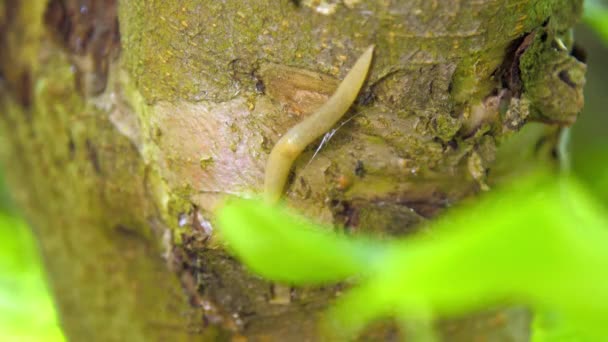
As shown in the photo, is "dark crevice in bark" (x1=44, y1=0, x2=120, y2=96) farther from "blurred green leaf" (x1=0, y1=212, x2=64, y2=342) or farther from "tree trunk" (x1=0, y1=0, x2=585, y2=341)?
"blurred green leaf" (x1=0, y1=212, x2=64, y2=342)

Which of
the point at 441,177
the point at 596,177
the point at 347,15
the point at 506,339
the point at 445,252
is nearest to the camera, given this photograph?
the point at 445,252

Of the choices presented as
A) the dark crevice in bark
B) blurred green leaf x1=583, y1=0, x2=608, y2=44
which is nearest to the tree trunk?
the dark crevice in bark

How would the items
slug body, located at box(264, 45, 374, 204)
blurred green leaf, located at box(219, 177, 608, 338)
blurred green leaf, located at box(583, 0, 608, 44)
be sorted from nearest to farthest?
blurred green leaf, located at box(219, 177, 608, 338), slug body, located at box(264, 45, 374, 204), blurred green leaf, located at box(583, 0, 608, 44)

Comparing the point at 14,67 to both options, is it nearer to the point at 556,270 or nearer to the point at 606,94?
the point at 556,270

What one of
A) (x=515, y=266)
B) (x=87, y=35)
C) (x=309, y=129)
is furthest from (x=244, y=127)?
(x=515, y=266)

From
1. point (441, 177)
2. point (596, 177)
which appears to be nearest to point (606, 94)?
point (596, 177)

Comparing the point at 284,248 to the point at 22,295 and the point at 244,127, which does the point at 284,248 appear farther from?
the point at 22,295

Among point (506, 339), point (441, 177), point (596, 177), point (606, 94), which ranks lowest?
point (506, 339)
